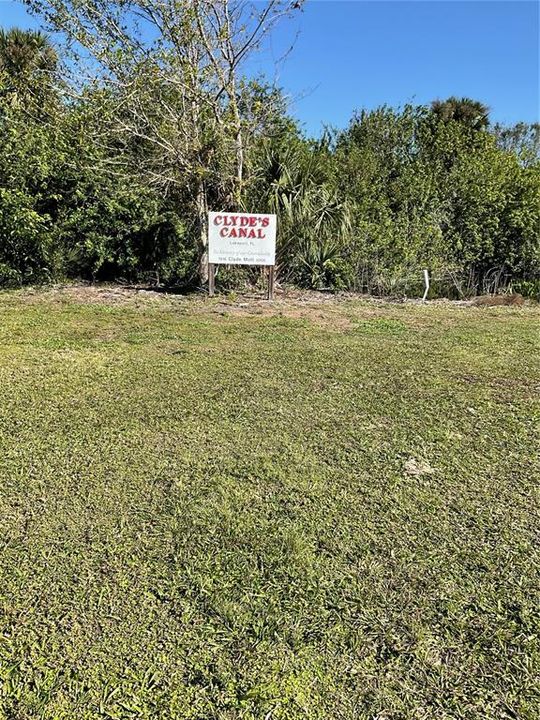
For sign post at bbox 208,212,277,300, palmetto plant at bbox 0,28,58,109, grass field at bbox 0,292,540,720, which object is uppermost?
palmetto plant at bbox 0,28,58,109

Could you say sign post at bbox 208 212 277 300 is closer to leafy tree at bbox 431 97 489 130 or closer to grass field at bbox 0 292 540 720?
grass field at bbox 0 292 540 720

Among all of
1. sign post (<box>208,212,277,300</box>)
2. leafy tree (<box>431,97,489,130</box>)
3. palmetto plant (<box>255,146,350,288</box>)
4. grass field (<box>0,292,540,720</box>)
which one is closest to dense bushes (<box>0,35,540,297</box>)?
palmetto plant (<box>255,146,350,288</box>)

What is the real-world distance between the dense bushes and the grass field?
14.6 feet

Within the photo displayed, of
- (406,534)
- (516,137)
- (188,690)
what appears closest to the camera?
(188,690)

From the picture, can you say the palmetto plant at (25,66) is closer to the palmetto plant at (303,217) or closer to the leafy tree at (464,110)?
the palmetto plant at (303,217)

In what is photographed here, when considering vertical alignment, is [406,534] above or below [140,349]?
below

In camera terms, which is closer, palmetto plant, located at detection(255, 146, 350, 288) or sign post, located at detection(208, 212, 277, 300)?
sign post, located at detection(208, 212, 277, 300)

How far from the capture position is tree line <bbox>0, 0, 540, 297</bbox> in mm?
7730

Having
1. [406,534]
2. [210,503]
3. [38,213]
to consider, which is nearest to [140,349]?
[210,503]

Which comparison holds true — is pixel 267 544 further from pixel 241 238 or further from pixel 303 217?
pixel 303 217

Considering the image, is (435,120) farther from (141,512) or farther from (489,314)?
(141,512)

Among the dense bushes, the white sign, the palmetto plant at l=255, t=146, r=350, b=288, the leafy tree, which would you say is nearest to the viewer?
the white sign

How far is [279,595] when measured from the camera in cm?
184

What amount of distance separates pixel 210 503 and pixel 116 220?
22.4 feet
